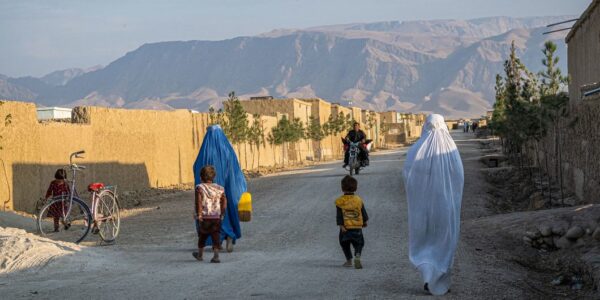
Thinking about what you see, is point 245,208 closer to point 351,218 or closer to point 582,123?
point 351,218

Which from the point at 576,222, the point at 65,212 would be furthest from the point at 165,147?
the point at 576,222

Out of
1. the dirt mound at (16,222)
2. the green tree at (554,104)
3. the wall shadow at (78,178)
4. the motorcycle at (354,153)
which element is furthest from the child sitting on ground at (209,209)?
the motorcycle at (354,153)

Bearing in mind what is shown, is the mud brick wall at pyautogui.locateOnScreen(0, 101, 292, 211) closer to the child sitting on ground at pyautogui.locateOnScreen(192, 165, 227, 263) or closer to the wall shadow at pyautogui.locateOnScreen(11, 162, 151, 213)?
the wall shadow at pyautogui.locateOnScreen(11, 162, 151, 213)

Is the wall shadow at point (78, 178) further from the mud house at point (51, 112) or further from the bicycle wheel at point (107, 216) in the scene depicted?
the mud house at point (51, 112)

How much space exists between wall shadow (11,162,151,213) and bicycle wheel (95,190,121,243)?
563cm

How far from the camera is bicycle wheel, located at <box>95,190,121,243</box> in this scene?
491 inches

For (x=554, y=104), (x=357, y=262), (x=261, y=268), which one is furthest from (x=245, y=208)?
(x=554, y=104)


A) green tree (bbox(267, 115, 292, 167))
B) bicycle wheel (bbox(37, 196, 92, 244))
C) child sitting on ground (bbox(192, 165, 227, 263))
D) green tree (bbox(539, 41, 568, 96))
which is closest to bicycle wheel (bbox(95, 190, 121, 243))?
bicycle wheel (bbox(37, 196, 92, 244))

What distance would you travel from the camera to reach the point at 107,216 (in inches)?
499

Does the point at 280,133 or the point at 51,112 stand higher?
the point at 51,112

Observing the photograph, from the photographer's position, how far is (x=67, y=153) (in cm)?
2073

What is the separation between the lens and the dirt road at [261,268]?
8.02 meters

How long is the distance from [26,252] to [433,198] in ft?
16.0

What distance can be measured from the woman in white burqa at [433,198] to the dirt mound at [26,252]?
4341mm
